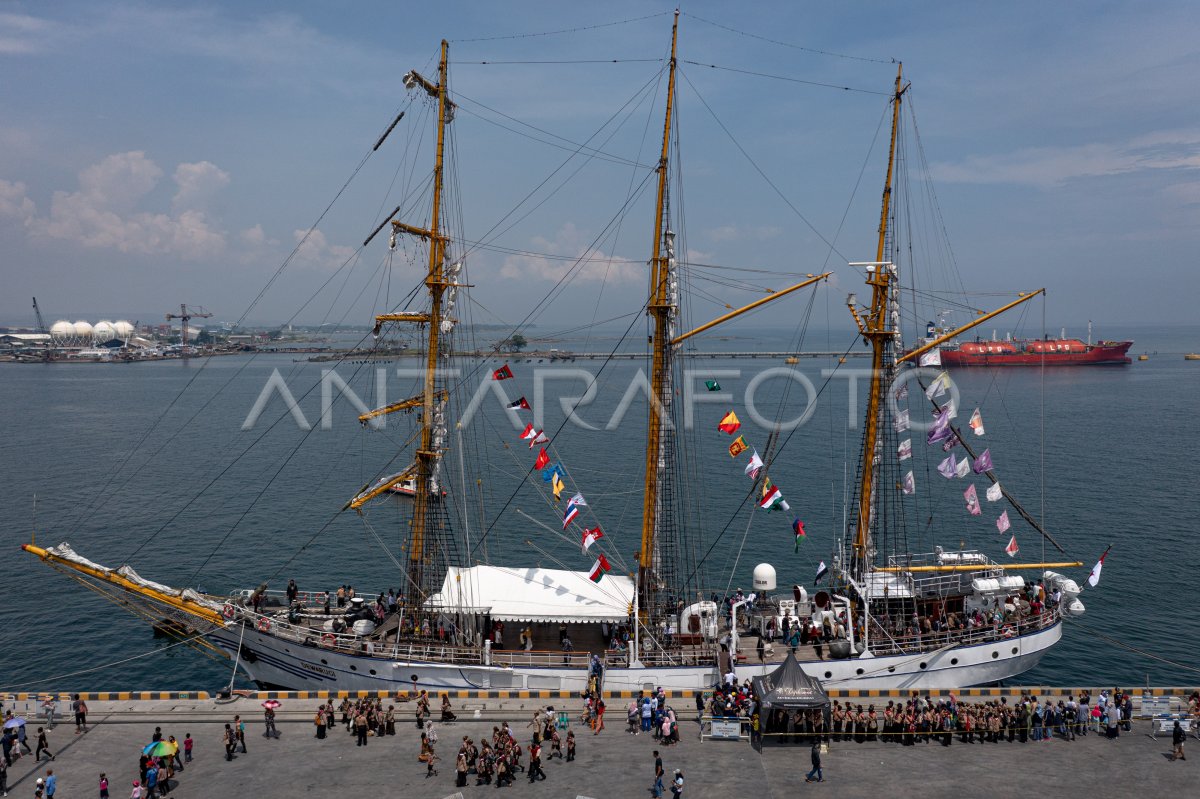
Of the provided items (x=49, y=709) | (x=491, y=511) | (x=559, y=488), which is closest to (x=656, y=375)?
(x=559, y=488)

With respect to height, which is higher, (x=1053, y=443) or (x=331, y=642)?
(x=1053, y=443)

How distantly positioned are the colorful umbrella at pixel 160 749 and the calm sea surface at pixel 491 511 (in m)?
15.6

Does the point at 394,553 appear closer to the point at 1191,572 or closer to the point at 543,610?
the point at 543,610

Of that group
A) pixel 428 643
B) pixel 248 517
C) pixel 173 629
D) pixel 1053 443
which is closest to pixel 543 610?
pixel 428 643

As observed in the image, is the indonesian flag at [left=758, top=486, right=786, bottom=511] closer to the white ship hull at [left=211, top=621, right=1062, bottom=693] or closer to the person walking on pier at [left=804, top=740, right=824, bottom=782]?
the white ship hull at [left=211, top=621, right=1062, bottom=693]

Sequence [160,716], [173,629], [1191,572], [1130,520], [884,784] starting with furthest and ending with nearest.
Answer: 1. [1130,520]
2. [1191,572]
3. [173,629]
4. [160,716]
5. [884,784]

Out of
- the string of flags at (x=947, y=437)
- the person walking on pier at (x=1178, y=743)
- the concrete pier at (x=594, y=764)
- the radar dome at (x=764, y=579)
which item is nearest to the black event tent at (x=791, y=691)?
the concrete pier at (x=594, y=764)

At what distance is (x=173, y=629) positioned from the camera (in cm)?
4150

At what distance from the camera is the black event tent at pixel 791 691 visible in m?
26.2

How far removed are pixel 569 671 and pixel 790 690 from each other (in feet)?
29.2

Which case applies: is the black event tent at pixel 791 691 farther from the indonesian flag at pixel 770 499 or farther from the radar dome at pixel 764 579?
the indonesian flag at pixel 770 499

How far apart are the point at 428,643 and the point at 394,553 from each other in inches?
1014

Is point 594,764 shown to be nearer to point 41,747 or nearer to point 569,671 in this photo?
point 569,671

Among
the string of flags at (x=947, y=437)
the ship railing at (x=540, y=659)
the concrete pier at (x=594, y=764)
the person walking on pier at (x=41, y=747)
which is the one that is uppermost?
the string of flags at (x=947, y=437)
